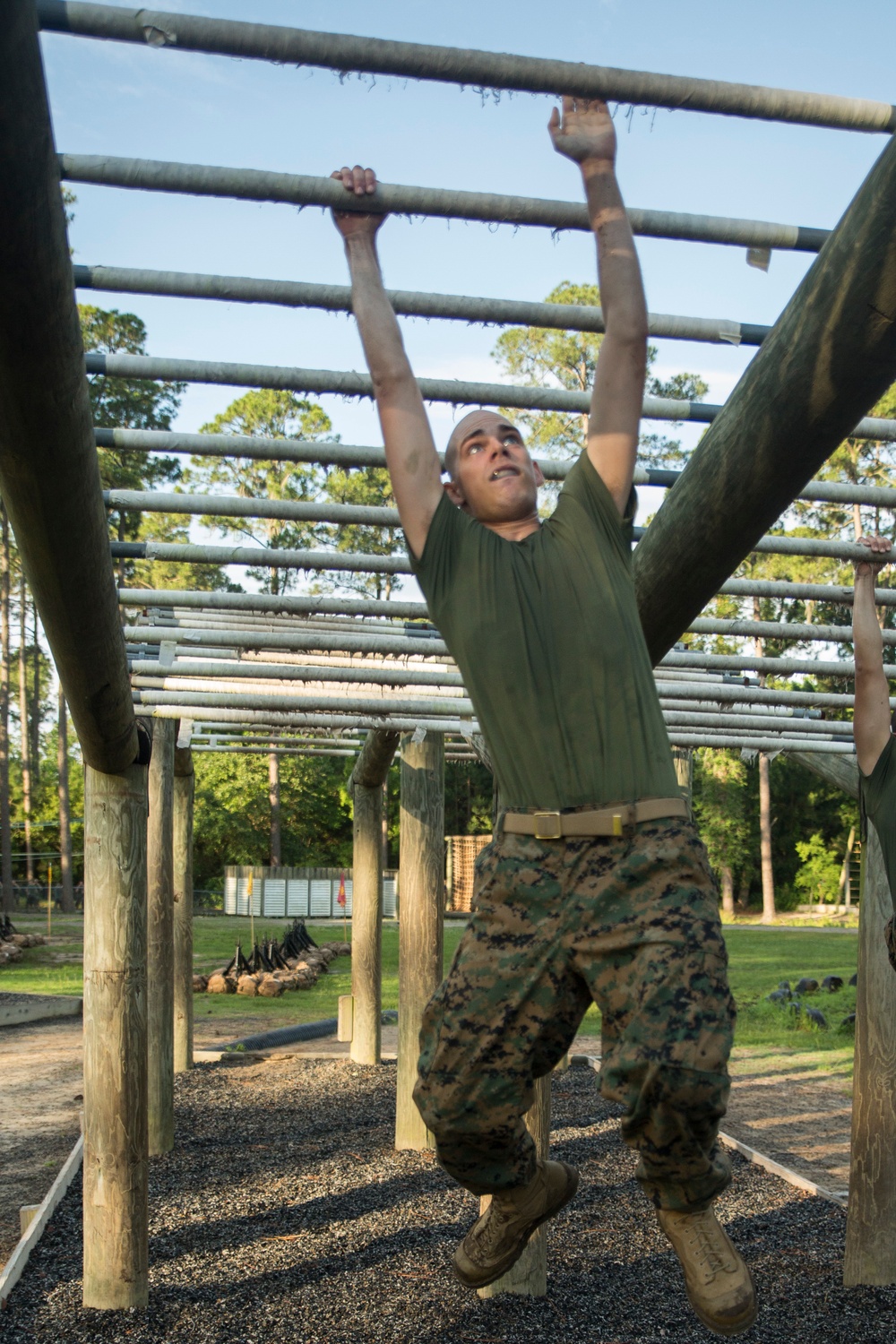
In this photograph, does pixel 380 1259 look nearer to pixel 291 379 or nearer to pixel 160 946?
pixel 160 946

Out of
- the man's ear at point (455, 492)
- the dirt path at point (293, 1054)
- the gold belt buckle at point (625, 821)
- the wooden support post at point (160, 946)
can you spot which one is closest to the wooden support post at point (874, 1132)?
the dirt path at point (293, 1054)

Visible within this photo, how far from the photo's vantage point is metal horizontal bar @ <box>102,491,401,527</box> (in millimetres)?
4363

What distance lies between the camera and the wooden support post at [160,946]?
841 centimetres

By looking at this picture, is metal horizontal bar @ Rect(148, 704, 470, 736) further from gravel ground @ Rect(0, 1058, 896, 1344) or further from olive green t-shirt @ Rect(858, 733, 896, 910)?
olive green t-shirt @ Rect(858, 733, 896, 910)

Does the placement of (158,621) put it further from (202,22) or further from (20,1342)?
(202,22)

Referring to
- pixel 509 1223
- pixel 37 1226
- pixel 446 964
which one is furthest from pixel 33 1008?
pixel 509 1223

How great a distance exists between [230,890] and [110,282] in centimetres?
3163

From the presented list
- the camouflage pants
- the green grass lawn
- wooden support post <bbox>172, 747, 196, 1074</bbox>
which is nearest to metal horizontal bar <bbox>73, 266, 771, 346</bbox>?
the camouflage pants

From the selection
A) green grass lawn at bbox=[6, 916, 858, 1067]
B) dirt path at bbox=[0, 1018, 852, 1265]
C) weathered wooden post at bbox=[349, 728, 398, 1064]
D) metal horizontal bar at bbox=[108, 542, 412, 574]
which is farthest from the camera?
green grass lawn at bbox=[6, 916, 858, 1067]

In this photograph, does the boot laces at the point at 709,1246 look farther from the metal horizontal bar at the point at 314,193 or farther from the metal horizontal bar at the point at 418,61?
the metal horizontal bar at the point at 418,61

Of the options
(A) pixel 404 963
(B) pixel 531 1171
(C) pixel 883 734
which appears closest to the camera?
(B) pixel 531 1171

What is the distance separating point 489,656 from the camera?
8.85ft

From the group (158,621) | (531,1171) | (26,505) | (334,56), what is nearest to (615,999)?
(531,1171)

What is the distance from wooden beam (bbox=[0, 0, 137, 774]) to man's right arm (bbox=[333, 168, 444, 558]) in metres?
0.64
